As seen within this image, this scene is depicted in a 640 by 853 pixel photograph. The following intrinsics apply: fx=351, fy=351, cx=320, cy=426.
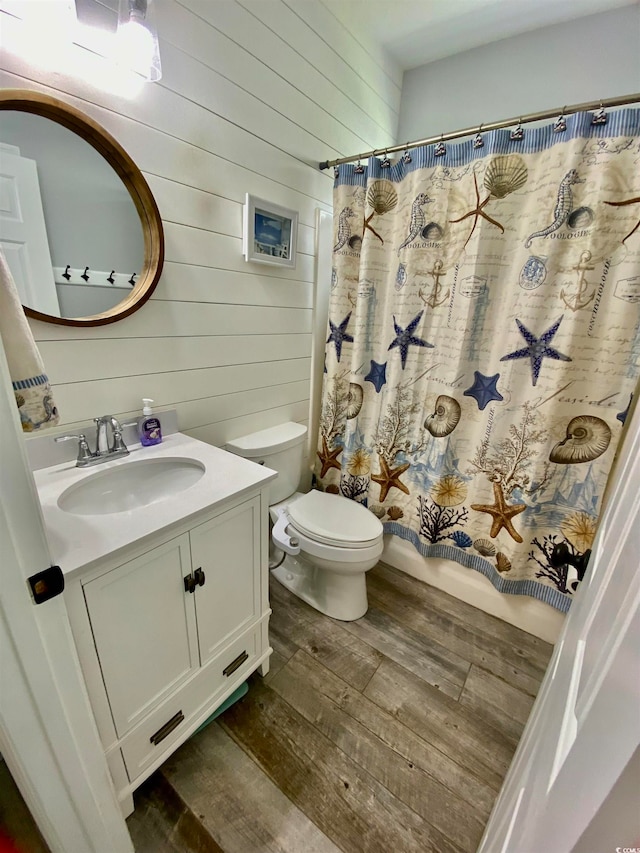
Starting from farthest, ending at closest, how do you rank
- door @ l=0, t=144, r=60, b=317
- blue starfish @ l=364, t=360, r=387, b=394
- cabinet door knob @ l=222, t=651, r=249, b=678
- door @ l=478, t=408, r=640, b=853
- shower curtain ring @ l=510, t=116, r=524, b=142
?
blue starfish @ l=364, t=360, r=387, b=394
shower curtain ring @ l=510, t=116, r=524, b=142
cabinet door knob @ l=222, t=651, r=249, b=678
door @ l=0, t=144, r=60, b=317
door @ l=478, t=408, r=640, b=853

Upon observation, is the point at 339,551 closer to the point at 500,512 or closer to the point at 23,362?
the point at 500,512

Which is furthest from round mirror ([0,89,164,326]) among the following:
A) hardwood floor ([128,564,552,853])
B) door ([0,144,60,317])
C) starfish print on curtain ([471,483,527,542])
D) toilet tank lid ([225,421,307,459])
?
starfish print on curtain ([471,483,527,542])

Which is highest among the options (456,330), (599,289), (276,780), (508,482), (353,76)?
(353,76)

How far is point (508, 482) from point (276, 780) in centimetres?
133

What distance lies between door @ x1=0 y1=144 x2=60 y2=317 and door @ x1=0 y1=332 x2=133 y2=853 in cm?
69

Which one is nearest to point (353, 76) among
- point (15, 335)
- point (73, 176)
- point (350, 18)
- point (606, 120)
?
point (350, 18)

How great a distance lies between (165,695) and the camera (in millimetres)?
955

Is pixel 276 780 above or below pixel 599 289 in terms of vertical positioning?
below

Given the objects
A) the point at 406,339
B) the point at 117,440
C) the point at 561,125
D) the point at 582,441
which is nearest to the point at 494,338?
the point at 406,339

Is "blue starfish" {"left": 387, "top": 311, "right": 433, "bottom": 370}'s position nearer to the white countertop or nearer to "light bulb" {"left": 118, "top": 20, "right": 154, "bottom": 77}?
the white countertop

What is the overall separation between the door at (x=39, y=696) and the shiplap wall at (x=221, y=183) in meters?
0.66

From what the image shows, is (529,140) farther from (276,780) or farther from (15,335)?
(276,780)

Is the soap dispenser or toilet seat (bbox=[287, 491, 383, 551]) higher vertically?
the soap dispenser

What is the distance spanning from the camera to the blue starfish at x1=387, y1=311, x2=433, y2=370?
160 centimetres
